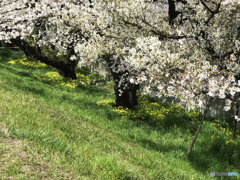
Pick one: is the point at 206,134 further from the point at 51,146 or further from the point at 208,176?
the point at 51,146

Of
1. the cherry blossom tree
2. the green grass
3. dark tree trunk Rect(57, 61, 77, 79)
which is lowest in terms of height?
the green grass

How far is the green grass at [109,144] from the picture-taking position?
3.17m

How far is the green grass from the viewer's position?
125 inches

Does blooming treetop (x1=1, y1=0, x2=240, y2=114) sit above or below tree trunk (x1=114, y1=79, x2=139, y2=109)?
above

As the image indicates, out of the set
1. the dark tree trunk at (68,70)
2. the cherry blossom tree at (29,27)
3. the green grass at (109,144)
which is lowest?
the green grass at (109,144)

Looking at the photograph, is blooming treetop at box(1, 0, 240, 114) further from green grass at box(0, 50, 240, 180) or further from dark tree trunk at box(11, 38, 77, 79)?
dark tree trunk at box(11, 38, 77, 79)

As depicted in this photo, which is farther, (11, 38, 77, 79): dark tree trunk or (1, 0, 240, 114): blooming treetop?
(11, 38, 77, 79): dark tree trunk

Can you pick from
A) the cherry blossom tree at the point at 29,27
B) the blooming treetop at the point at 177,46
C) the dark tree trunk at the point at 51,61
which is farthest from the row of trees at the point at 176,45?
the dark tree trunk at the point at 51,61

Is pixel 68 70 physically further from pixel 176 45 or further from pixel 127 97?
pixel 176 45

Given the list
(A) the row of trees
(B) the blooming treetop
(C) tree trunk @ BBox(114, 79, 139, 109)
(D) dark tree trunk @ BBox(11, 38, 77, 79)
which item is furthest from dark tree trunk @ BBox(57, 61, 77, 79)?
(A) the row of trees

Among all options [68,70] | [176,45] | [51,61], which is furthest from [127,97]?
[51,61]

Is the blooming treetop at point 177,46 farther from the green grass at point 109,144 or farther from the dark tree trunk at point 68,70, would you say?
the dark tree trunk at point 68,70

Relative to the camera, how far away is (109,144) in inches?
202

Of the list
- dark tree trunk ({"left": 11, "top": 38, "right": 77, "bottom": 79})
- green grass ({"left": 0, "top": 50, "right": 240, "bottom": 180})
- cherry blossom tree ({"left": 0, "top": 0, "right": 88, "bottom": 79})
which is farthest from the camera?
dark tree trunk ({"left": 11, "top": 38, "right": 77, "bottom": 79})
